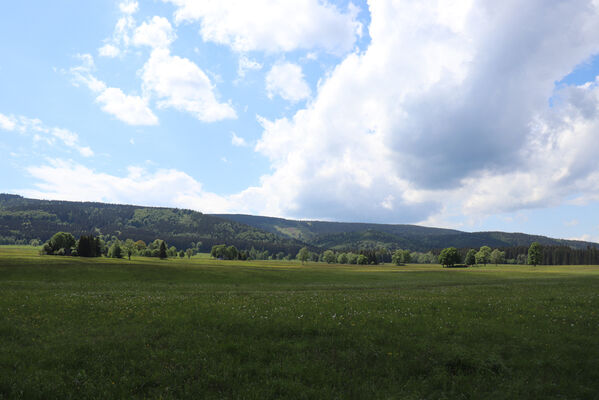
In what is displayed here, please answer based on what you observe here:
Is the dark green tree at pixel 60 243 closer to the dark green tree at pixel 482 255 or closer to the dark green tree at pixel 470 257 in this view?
the dark green tree at pixel 470 257

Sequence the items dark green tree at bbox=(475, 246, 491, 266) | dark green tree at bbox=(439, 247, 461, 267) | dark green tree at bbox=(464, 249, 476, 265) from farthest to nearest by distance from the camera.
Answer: dark green tree at bbox=(464, 249, 476, 265)
dark green tree at bbox=(475, 246, 491, 266)
dark green tree at bbox=(439, 247, 461, 267)

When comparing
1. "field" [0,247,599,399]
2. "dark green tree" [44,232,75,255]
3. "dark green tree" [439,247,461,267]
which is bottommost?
"dark green tree" [44,232,75,255]

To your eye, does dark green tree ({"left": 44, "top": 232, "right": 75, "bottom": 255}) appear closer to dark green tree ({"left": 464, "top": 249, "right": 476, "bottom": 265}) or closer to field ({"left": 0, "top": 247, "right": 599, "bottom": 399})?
field ({"left": 0, "top": 247, "right": 599, "bottom": 399})

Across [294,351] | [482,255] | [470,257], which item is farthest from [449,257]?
[294,351]

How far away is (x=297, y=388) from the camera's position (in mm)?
10617

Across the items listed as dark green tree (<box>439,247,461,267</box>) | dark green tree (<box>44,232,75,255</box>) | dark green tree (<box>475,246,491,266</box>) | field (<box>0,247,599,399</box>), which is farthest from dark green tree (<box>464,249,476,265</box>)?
dark green tree (<box>44,232,75,255</box>)

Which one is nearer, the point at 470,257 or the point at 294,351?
the point at 294,351

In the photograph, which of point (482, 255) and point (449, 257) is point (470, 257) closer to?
point (482, 255)

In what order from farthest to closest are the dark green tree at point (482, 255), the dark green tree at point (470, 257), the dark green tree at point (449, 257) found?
the dark green tree at point (470, 257) → the dark green tree at point (482, 255) → the dark green tree at point (449, 257)

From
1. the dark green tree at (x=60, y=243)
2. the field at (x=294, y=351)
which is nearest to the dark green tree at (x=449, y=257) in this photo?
the field at (x=294, y=351)

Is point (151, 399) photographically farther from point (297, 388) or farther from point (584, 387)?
point (584, 387)

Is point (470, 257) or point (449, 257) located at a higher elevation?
point (449, 257)

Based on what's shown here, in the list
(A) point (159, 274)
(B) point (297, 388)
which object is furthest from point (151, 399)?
(A) point (159, 274)

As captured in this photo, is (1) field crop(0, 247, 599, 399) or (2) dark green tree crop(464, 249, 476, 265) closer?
(1) field crop(0, 247, 599, 399)
